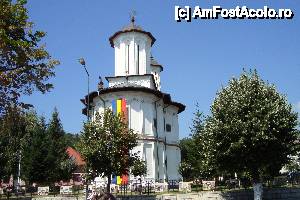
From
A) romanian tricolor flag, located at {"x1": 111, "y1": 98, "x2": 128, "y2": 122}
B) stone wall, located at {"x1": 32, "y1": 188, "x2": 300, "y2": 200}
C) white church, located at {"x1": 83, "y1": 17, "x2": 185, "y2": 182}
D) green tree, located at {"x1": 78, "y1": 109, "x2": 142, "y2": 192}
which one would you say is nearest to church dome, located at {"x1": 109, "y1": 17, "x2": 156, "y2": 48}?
white church, located at {"x1": 83, "y1": 17, "x2": 185, "y2": 182}

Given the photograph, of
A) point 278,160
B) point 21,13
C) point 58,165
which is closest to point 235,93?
point 278,160

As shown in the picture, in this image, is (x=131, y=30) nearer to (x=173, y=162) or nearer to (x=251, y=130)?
(x=173, y=162)

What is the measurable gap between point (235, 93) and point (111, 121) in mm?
10457

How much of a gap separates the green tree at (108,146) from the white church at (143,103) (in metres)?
11.9

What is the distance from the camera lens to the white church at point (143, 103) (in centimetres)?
4591

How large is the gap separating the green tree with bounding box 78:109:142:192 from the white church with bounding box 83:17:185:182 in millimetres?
11944

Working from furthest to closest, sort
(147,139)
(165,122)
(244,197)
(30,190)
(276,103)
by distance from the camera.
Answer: (165,122) < (147,139) < (30,190) < (244,197) < (276,103)

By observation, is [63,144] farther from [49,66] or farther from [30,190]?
[49,66]

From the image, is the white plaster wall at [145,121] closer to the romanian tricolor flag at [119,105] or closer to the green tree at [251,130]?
the romanian tricolor flag at [119,105]

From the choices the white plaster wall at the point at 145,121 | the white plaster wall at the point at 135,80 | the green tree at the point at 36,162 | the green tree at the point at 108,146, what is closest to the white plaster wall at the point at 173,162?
the white plaster wall at the point at 145,121

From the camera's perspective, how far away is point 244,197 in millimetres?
31875

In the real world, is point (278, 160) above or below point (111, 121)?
below

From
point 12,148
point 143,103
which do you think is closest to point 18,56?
point 143,103

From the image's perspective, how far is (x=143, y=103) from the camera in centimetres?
4662
